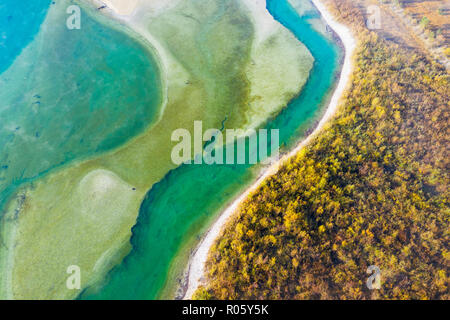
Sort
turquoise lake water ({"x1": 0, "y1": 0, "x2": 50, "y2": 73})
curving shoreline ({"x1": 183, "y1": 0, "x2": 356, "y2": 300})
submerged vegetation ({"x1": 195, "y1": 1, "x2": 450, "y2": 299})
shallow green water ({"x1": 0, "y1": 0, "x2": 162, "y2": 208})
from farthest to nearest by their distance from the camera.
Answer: turquoise lake water ({"x1": 0, "y1": 0, "x2": 50, "y2": 73}), shallow green water ({"x1": 0, "y1": 0, "x2": 162, "y2": 208}), curving shoreline ({"x1": 183, "y1": 0, "x2": 356, "y2": 300}), submerged vegetation ({"x1": 195, "y1": 1, "x2": 450, "y2": 299})

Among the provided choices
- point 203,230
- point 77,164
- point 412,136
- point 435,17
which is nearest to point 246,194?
point 203,230

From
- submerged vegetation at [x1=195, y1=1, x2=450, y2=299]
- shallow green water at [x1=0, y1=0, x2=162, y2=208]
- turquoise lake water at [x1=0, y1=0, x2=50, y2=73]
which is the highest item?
turquoise lake water at [x1=0, y1=0, x2=50, y2=73]

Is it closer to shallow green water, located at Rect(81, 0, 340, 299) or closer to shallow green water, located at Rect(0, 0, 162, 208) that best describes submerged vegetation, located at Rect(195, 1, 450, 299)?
shallow green water, located at Rect(81, 0, 340, 299)

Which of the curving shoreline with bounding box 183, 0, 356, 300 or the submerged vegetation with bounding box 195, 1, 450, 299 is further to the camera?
the curving shoreline with bounding box 183, 0, 356, 300

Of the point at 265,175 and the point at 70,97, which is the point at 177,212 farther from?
the point at 70,97

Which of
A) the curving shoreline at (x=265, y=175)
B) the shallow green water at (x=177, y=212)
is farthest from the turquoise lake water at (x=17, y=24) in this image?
the curving shoreline at (x=265, y=175)

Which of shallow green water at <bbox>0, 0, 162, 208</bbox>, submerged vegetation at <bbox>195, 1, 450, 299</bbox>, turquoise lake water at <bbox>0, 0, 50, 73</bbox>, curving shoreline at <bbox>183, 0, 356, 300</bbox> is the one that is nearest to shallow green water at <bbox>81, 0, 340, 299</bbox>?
curving shoreline at <bbox>183, 0, 356, 300</bbox>

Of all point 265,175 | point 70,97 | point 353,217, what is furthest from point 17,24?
point 353,217

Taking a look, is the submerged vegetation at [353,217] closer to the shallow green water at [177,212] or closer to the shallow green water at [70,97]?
the shallow green water at [177,212]
